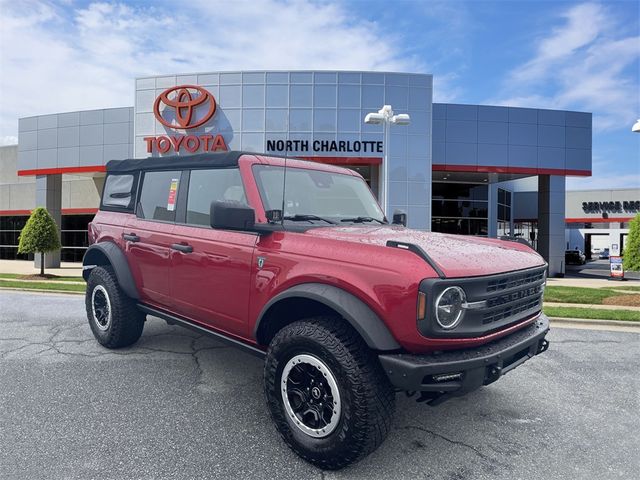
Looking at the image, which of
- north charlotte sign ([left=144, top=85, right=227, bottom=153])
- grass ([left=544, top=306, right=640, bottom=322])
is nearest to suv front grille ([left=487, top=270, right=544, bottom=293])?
grass ([left=544, top=306, right=640, bottom=322])

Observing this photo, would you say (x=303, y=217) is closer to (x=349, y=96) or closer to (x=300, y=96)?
(x=349, y=96)

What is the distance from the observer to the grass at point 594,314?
7953 mm

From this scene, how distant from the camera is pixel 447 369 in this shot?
99.0 inches

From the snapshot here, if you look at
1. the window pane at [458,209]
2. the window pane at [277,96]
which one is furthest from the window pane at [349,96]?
the window pane at [458,209]

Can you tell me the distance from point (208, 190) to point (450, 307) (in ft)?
8.07

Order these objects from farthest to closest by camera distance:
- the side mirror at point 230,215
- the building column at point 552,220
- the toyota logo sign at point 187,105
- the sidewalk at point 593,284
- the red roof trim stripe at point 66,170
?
the building column at point 552,220 < the red roof trim stripe at point 66,170 < the toyota logo sign at point 187,105 < the sidewalk at point 593,284 < the side mirror at point 230,215

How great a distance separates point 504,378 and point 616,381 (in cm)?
124

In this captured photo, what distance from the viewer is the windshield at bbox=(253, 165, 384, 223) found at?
11.9 feet

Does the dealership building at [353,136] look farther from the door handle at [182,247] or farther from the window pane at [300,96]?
the door handle at [182,247]

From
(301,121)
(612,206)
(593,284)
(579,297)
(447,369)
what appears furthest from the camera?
(612,206)

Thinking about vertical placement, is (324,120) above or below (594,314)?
above

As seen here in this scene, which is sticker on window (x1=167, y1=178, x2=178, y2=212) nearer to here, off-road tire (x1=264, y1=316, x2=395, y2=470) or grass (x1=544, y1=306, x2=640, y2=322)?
off-road tire (x1=264, y1=316, x2=395, y2=470)

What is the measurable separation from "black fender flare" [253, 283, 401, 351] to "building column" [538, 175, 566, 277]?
924 inches

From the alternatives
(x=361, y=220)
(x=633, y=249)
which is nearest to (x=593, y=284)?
(x=633, y=249)
